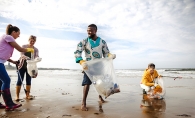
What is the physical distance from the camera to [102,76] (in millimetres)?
3242

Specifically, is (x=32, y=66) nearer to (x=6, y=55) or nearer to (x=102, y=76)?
(x=6, y=55)

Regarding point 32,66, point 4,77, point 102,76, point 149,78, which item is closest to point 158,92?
point 149,78

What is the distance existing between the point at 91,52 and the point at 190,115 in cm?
222

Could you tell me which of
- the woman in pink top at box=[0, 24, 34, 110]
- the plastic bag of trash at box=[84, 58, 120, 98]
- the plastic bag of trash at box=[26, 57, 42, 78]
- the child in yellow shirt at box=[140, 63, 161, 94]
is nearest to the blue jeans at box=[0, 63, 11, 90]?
the woman in pink top at box=[0, 24, 34, 110]

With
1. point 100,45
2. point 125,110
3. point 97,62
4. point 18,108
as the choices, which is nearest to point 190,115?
point 125,110

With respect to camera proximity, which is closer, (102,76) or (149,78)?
(102,76)

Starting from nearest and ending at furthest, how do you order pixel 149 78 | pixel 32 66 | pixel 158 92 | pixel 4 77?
pixel 4 77
pixel 32 66
pixel 158 92
pixel 149 78

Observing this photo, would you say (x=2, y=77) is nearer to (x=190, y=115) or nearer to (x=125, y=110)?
(x=125, y=110)

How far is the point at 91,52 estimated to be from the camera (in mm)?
3545

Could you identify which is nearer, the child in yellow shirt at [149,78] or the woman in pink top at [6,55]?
the woman in pink top at [6,55]

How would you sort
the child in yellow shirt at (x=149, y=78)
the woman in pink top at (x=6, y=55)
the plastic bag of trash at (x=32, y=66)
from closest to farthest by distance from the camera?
the woman in pink top at (x=6, y=55) < the plastic bag of trash at (x=32, y=66) < the child in yellow shirt at (x=149, y=78)

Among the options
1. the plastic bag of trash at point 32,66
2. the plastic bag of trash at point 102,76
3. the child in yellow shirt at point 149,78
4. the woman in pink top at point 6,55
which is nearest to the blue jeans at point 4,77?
the woman in pink top at point 6,55

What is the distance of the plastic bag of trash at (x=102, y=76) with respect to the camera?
3201mm

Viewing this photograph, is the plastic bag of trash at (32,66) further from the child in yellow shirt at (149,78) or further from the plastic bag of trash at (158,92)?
the plastic bag of trash at (158,92)
